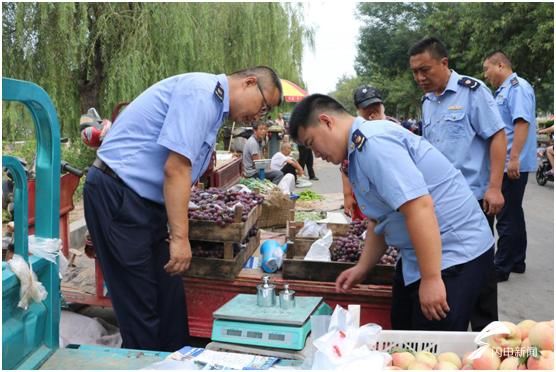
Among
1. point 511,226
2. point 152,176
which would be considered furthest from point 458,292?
point 511,226

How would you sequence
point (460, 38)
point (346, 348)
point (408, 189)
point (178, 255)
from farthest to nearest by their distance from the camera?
point (460, 38)
point (178, 255)
point (408, 189)
point (346, 348)

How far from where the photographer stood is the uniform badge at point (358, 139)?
1988 millimetres

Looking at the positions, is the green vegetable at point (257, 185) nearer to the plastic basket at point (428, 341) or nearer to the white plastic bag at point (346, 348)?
the plastic basket at point (428, 341)

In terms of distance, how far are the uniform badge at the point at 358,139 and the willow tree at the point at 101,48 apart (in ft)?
26.3

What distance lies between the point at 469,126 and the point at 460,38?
20.0m

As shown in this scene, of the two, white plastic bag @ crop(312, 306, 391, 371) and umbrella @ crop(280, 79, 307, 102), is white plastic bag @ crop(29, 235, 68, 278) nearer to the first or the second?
white plastic bag @ crop(312, 306, 391, 371)

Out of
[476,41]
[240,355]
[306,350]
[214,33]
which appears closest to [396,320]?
[306,350]

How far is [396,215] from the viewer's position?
2.19 m

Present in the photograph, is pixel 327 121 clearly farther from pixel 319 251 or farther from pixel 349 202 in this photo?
pixel 349 202

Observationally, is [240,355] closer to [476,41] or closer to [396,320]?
[396,320]

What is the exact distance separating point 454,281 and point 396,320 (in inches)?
20.1

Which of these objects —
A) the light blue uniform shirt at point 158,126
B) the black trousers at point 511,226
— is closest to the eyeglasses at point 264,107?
the light blue uniform shirt at point 158,126

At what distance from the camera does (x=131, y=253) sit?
2.52 meters

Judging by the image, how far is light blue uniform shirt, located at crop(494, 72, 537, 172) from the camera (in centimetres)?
445
